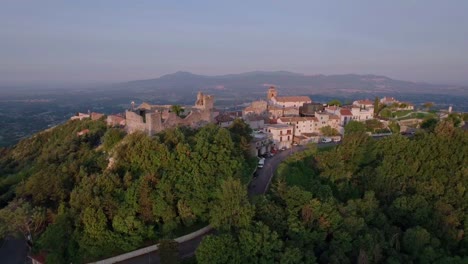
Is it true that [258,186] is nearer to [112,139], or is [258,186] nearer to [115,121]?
[112,139]

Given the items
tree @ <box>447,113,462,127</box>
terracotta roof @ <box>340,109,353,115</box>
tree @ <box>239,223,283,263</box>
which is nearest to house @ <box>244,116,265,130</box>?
terracotta roof @ <box>340,109,353,115</box>

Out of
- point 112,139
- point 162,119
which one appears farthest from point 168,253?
point 112,139

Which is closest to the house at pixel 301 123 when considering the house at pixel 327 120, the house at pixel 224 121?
the house at pixel 327 120

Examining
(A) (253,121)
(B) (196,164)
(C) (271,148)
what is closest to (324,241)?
(B) (196,164)

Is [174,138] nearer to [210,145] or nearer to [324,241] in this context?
[210,145]

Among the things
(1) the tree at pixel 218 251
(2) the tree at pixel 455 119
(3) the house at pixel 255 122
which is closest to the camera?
(1) the tree at pixel 218 251

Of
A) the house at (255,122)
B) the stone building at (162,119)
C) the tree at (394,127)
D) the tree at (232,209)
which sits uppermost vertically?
the stone building at (162,119)

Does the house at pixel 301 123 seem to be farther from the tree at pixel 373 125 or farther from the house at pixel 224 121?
the house at pixel 224 121
